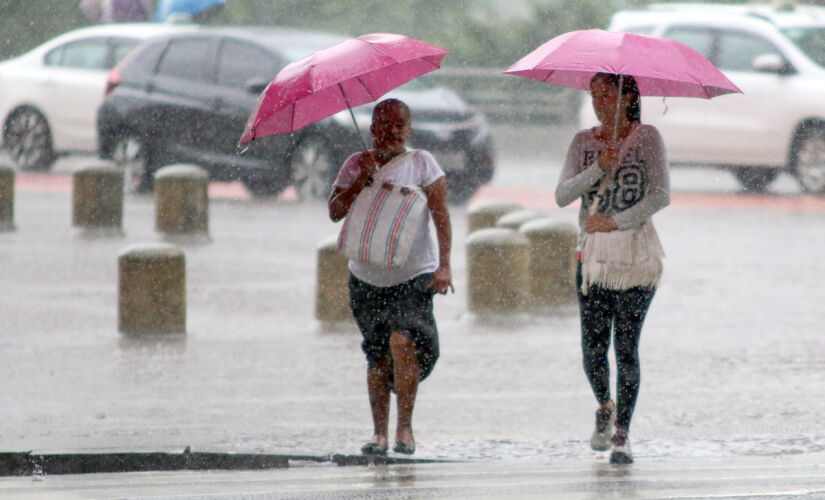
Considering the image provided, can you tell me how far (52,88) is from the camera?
59.6 ft

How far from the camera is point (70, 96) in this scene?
1825 centimetres

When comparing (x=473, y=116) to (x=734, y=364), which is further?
(x=473, y=116)

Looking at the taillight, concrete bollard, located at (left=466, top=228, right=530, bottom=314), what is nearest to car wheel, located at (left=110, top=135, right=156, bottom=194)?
the taillight

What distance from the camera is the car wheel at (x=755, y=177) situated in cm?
1923

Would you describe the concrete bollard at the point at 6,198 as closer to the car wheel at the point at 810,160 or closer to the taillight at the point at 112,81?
the taillight at the point at 112,81

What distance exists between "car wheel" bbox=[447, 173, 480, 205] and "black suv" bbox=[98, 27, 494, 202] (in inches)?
0.4

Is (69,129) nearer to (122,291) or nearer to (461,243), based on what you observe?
(461,243)

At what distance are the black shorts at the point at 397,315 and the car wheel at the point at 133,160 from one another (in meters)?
11.3

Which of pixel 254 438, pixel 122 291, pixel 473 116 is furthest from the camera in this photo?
pixel 473 116

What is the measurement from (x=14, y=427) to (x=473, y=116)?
1068 cm

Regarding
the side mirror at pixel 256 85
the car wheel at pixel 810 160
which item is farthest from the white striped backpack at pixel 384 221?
the car wheel at pixel 810 160

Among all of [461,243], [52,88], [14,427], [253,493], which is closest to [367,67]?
[253,493]

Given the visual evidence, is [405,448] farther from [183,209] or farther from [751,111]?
[751,111]

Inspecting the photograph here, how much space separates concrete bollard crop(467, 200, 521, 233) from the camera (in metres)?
12.0
